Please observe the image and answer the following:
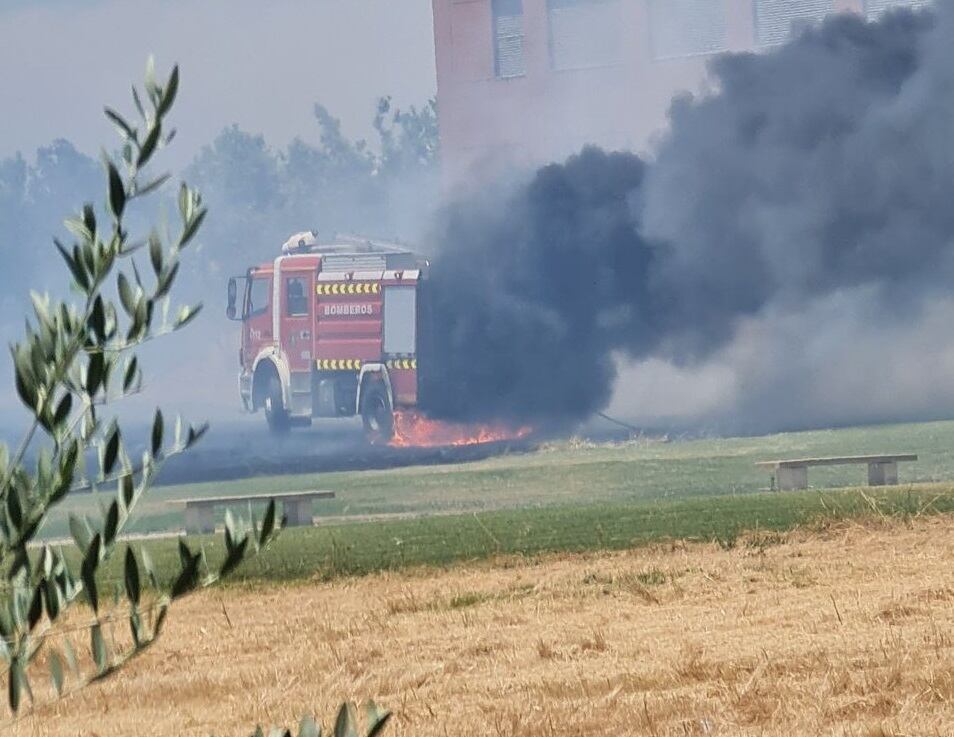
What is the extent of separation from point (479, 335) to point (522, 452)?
5.40 ft

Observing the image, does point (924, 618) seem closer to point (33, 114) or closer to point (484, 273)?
point (484, 273)

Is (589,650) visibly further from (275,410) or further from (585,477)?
(275,410)

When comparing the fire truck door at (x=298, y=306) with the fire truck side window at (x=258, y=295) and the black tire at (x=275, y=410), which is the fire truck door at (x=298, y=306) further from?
the black tire at (x=275, y=410)

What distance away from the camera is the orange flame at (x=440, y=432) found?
2191 centimetres

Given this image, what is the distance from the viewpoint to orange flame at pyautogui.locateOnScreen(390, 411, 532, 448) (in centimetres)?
2191

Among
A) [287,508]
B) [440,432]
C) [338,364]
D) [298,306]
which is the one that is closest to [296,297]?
[298,306]

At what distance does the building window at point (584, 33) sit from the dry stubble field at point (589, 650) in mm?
13270

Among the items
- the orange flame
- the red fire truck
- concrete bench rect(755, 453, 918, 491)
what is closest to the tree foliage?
concrete bench rect(755, 453, 918, 491)

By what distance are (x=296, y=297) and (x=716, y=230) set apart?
5497mm

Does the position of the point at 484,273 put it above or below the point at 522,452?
above

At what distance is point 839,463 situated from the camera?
661 inches

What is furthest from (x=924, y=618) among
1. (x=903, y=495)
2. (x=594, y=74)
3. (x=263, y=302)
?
(x=594, y=74)

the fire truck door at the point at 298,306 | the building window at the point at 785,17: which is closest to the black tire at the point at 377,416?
the fire truck door at the point at 298,306

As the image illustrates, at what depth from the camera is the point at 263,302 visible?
21.6 meters
